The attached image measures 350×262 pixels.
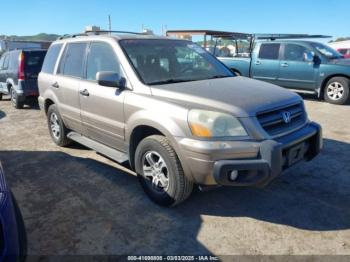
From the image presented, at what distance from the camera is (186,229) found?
3100mm

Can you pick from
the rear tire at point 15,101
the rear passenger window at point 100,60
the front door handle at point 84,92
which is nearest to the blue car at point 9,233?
the rear passenger window at point 100,60

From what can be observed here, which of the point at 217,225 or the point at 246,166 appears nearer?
the point at 246,166

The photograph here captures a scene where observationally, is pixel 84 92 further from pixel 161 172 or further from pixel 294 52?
pixel 294 52

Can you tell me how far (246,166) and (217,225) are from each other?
2.39 feet

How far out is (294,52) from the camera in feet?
32.0

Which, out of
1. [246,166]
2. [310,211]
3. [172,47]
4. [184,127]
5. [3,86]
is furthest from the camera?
[3,86]

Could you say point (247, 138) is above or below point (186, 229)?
above

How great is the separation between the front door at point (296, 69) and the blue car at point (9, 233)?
9036mm

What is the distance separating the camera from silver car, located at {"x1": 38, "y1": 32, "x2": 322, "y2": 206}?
2900mm

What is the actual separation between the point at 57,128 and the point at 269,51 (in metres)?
7.37

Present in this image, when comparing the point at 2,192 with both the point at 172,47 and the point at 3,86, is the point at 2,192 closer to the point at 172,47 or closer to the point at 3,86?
the point at 172,47

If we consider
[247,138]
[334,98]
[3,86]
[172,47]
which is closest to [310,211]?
[247,138]

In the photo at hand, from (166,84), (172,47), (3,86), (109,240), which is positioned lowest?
(109,240)

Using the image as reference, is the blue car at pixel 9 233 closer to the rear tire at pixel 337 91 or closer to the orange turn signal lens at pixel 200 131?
the orange turn signal lens at pixel 200 131
